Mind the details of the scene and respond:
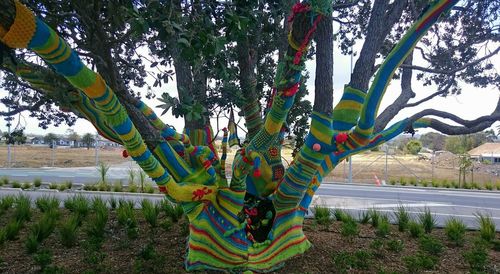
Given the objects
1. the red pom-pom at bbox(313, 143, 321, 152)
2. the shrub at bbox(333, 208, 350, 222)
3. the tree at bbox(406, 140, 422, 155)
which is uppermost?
the tree at bbox(406, 140, 422, 155)

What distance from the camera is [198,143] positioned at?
523 cm

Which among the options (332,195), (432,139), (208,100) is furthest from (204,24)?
(432,139)

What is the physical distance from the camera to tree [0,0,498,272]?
3619 millimetres

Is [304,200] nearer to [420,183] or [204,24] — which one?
[204,24]

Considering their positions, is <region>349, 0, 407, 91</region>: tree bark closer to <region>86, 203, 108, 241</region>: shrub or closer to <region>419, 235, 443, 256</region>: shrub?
<region>419, 235, 443, 256</region>: shrub

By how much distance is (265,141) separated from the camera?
422 cm

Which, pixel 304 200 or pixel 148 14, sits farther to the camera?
pixel 304 200

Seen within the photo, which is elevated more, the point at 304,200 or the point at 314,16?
the point at 314,16

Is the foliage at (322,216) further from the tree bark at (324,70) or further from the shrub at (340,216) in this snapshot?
the tree bark at (324,70)

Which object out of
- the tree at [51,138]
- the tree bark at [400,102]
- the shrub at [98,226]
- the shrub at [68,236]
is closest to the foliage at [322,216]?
the tree bark at [400,102]

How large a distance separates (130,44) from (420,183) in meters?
18.9

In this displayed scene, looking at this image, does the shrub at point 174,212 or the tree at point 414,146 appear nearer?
the shrub at point 174,212

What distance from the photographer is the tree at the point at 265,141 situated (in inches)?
142

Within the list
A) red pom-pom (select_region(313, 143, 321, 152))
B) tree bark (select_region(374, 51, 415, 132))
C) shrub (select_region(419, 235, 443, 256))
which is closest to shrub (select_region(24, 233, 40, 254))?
red pom-pom (select_region(313, 143, 321, 152))
